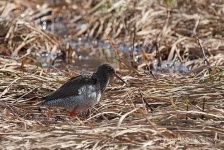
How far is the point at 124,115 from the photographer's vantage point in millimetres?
5855

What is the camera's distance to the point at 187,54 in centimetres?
1072

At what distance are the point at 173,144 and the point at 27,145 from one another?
43.1 inches

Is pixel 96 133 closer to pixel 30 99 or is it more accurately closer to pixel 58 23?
pixel 30 99

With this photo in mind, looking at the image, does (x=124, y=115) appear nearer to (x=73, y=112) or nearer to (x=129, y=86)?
(x=73, y=112)

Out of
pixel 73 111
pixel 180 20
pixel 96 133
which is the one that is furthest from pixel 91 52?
pixel 96 133

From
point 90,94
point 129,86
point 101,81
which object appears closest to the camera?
point 90,94

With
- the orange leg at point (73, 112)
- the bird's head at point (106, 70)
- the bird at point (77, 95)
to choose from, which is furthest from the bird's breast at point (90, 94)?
the bird's head at point (106, 70)

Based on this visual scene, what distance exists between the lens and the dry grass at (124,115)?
570cm

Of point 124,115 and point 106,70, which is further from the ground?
point 106,70

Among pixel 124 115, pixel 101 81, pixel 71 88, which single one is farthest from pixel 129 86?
pixel 124 115

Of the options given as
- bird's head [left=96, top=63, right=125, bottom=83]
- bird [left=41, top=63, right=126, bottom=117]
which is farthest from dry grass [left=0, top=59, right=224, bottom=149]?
bird's head [left=96, top=63, right=125, bottom=83]

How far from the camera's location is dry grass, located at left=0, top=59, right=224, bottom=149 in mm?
5695

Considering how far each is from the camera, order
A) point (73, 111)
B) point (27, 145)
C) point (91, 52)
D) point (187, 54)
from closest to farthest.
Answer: point (27, 145) < point (73, 111) < point (187, 54) < point (91, 52)

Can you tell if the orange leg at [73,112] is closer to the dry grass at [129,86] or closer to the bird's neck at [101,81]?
the dry grass at [129,86]
